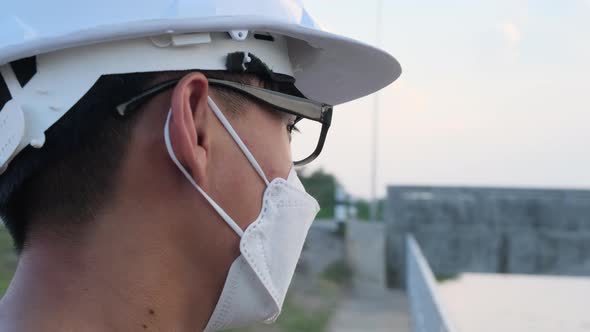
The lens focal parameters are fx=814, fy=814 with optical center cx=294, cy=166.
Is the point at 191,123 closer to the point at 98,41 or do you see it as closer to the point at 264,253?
the point at 98,41

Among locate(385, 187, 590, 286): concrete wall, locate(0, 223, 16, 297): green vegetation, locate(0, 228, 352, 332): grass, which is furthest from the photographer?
locate(385, 187, 590, 286): concrete wall

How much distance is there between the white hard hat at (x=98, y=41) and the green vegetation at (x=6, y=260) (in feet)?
18.5

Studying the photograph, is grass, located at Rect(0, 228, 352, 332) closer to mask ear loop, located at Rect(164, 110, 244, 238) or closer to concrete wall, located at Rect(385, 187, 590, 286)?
concrete wall, located at Rect(385, 187, 590, 286)

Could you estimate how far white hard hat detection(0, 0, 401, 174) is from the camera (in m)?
1.72

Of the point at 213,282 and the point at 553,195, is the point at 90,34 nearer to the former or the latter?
the point at 213,282

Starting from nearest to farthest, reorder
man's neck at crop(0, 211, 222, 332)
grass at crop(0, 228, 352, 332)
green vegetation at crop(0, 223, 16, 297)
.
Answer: man's neck at crop(0, 211, 222, 332) < green vegetation at crop(0, 223, 16, 297) < grass at crop(0, 228, 352, 332)

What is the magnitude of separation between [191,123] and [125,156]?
0.54ft

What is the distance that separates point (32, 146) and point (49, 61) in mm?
188

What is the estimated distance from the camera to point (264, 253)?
1960mm

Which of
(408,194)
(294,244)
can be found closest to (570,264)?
(408,194)

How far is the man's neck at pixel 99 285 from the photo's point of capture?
171 cm

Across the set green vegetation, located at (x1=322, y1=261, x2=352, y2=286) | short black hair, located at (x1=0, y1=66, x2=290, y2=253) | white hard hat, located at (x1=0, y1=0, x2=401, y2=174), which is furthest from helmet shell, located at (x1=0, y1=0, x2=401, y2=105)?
green vegetation, located at (x1=322, y1=261, x2=352, y2=286)

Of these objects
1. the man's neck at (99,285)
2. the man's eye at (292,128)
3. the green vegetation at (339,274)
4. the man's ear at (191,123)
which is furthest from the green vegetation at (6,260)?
the green vegetation at (339,274)

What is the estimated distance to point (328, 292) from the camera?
47.0ft
